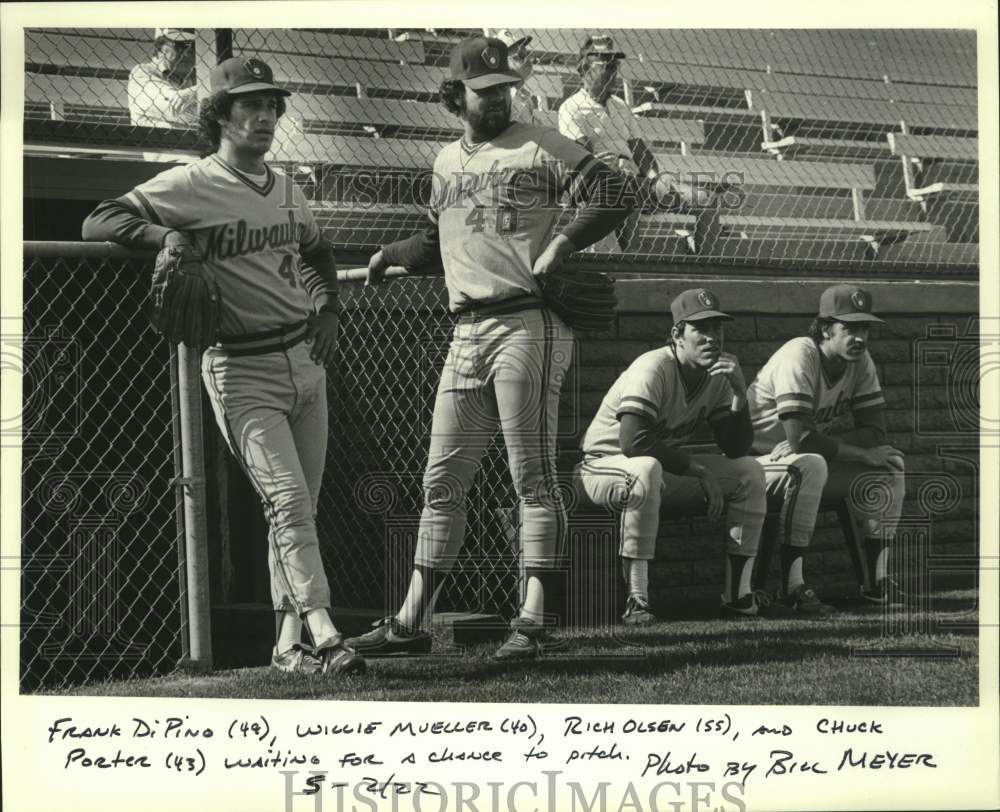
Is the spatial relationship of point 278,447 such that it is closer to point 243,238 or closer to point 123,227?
point 243,238

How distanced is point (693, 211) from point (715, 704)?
2.28 meters

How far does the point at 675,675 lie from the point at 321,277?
6.35 ft

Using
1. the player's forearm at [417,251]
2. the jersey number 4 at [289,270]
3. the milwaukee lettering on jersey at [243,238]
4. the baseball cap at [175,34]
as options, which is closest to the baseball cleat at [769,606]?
the player's forearm at [417,251]

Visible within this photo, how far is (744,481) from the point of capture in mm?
5488

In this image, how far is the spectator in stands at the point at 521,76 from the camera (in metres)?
5.11

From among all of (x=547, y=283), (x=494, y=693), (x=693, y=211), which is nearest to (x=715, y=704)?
(x=494, y=693)

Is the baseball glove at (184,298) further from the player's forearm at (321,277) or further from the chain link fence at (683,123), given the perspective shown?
the chain link fence at (683,123)

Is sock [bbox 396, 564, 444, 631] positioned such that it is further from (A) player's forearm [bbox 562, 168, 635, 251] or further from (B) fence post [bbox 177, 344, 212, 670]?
(A) player's forearm [bbox 562, 168, 635, 251]

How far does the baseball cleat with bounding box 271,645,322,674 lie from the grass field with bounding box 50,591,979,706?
32 mm

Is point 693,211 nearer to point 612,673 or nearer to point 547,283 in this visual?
point 547,283

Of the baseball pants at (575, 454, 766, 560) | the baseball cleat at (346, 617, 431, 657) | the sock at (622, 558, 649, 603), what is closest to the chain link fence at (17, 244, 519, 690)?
the baseball cleat at (346, 617, 431, 657)

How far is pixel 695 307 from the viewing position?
5.50 metres

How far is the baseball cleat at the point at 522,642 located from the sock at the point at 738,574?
0.95m

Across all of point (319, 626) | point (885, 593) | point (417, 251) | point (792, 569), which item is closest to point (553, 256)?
point (417, 251)
